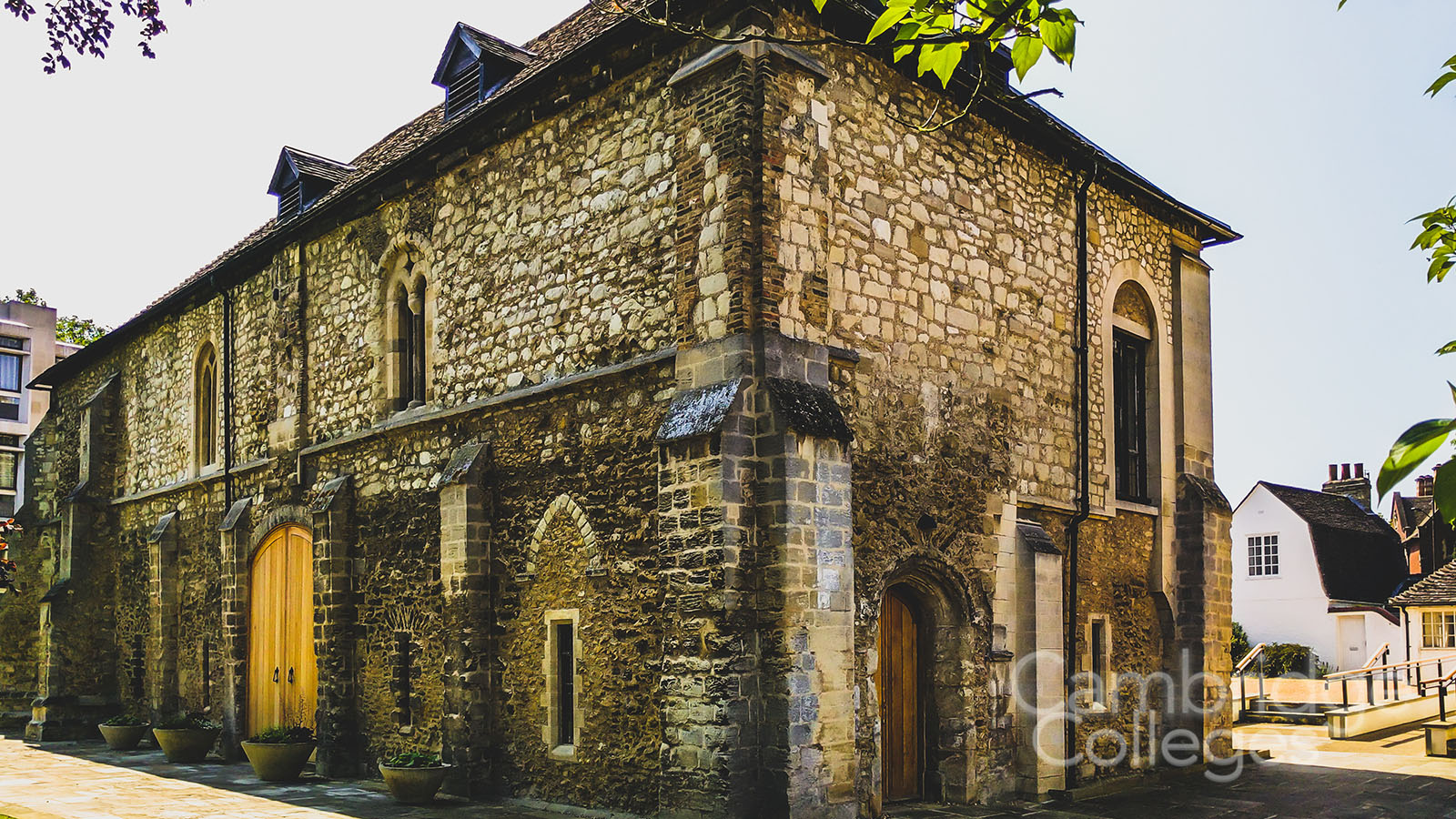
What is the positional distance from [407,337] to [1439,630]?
2854 cm

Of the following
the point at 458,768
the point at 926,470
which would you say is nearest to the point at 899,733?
the point at 926,470

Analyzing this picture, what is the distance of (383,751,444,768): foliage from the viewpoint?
40.2 feet

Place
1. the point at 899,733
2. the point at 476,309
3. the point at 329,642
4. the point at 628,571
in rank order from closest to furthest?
the point at 628,571 < the point at 899,733 < the point at 476,309 < the point at 329,642

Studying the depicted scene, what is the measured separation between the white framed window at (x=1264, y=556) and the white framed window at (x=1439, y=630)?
6300 mm

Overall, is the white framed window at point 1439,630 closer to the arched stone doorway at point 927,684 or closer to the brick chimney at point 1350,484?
the brick chimney at point 1350,484

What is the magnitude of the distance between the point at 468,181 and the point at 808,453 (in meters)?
6.24

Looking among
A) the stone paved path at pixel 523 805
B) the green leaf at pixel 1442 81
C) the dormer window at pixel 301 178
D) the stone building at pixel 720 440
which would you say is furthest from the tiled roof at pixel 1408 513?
the green leaf at pixel 1442 81

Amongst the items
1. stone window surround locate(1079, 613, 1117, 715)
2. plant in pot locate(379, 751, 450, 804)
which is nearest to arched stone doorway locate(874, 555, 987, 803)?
stone window surround locate(1079, 613, 1117, 715)

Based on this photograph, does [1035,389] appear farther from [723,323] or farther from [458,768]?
[458,768]

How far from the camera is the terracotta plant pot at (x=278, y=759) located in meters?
14.5

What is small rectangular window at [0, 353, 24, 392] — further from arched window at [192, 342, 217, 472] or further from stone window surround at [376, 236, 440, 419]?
stone window surround at [376, 236, 440, 419]

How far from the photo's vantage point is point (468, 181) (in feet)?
45.8

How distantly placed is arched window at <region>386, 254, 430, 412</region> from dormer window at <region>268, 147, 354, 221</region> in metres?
3.70

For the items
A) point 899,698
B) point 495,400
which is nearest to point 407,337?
point 495,400
